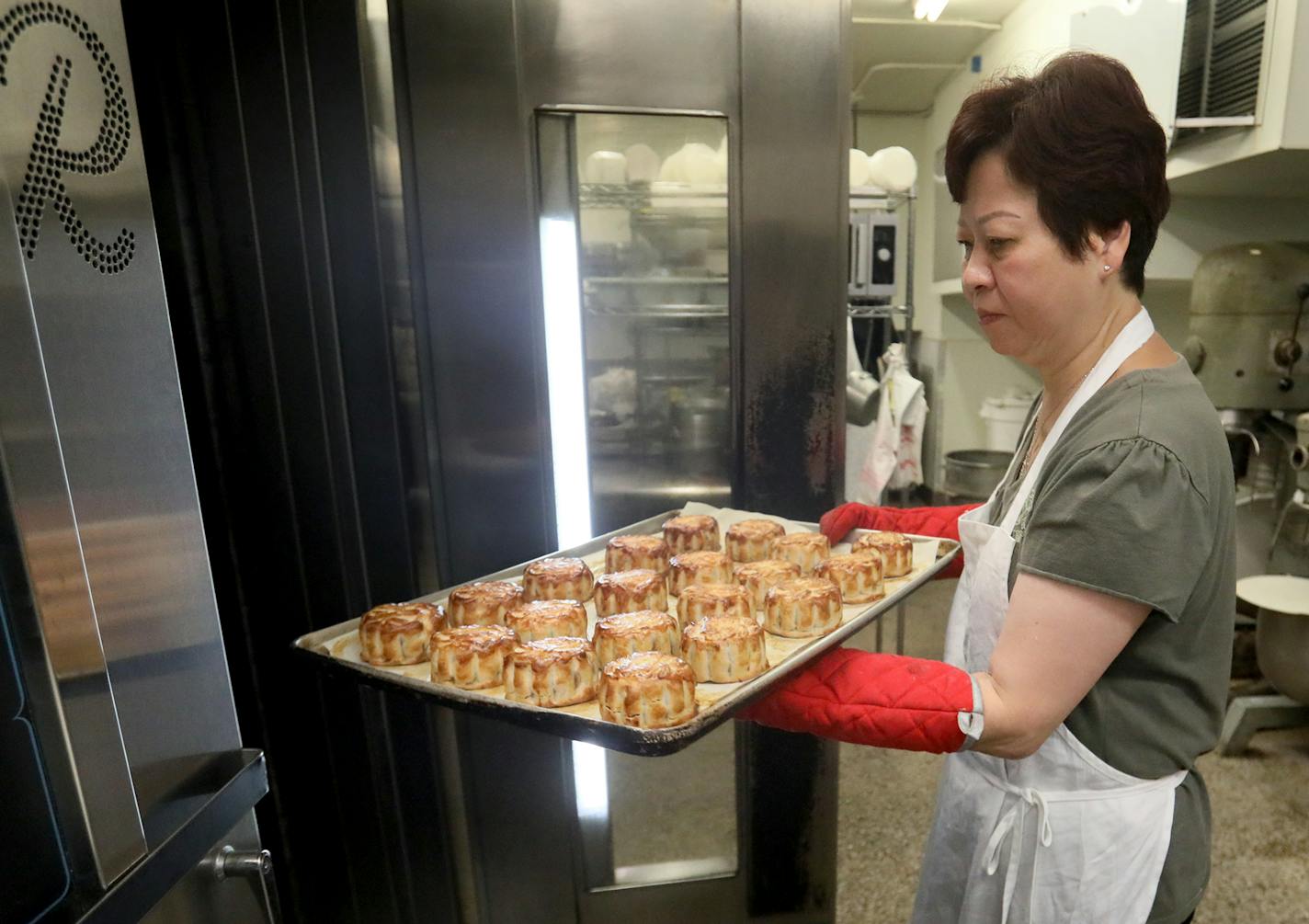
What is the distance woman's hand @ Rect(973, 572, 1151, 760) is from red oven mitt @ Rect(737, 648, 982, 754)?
0.05 metres

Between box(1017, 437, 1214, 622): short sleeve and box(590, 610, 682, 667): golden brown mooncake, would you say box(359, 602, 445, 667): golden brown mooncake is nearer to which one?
box(590, 610, 682, 667): golden brown mooncake

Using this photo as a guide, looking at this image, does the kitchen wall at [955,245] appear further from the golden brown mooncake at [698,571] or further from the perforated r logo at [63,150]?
the perforated r logo at [63,150]

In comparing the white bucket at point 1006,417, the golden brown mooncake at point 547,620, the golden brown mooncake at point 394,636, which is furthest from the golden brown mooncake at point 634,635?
the white bucket at point 1006,417

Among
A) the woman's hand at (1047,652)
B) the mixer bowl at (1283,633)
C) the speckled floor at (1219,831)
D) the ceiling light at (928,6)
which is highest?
the ceiling light at (928,6)

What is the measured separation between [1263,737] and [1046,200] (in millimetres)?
3402

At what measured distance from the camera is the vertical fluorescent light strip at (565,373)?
5.82ft

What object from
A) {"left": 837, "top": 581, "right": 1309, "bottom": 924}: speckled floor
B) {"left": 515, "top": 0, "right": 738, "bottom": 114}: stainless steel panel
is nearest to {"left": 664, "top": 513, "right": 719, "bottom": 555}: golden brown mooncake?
{"left": 515, "top": 0, "right": 738, "bottom": 114}: stainless steel panel

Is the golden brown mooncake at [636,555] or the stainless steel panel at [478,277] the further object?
the golden brown mooncake at [636,555]

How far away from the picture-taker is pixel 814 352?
6.05ft

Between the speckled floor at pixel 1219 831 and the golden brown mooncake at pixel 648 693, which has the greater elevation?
the golden brown mooncake at pixel 648 693

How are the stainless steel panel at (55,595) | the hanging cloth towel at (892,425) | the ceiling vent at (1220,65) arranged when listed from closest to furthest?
1. the stainless steel panel at (55,595)
2. the ceiling vent at (1220,65)
3. the hanging cloth towel at (892,425)

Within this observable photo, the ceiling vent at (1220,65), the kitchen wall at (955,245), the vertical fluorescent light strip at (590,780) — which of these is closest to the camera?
the vertical fluorescent light strip at (590,780)

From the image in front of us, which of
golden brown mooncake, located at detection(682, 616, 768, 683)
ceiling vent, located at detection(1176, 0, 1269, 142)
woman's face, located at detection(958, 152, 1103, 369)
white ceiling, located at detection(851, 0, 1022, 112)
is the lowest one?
golden brown mooncake, located at detection(682, 616, 768, 683)

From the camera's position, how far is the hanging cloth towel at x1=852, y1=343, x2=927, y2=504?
4.16m
